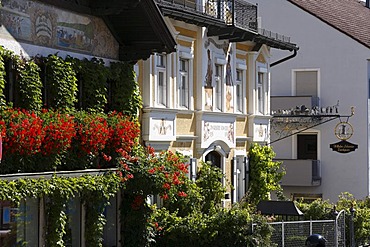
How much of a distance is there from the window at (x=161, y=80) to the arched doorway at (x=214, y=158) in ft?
12.4

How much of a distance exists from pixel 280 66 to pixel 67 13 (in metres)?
22.7

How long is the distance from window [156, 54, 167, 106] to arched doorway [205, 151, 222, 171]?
377cm

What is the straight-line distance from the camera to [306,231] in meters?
24.3

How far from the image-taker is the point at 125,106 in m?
21.0

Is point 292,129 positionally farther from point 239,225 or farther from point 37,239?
point 37,239

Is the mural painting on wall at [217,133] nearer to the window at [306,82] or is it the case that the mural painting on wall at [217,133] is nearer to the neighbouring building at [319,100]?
the neighbouring building at [319,100]

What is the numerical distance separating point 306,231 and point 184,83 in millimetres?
4765

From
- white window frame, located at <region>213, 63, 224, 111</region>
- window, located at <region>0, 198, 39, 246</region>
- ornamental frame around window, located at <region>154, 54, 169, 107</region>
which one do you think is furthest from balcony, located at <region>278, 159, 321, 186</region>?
window, located at <region>0, 198, 39, 246</region>

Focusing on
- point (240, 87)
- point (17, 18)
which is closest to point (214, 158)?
point (240, 87)

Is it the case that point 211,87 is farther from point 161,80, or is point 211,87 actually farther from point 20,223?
point 20,223

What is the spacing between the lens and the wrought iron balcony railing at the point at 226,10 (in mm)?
24891

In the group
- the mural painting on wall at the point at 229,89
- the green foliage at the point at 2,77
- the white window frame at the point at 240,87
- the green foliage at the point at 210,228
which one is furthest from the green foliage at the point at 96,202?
the white window frame at the point at 240,87

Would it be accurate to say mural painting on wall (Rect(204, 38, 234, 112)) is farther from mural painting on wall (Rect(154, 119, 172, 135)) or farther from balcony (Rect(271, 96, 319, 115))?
Answer: balcony (Rect(271, 96, 319, 115))

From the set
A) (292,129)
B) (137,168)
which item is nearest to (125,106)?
(137,168)
